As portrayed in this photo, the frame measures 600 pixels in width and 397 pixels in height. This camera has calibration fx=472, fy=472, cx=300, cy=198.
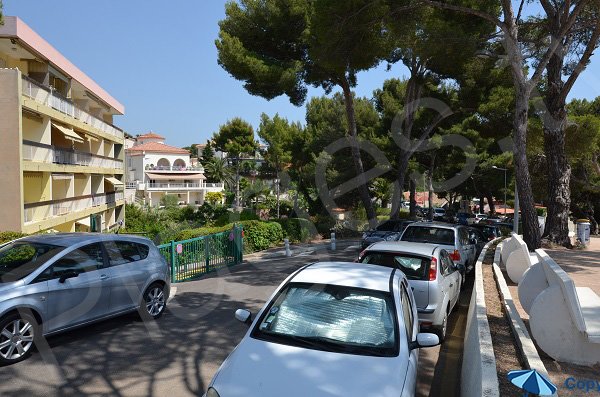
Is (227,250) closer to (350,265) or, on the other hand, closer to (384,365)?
(350,265)

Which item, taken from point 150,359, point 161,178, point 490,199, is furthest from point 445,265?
point 161,178

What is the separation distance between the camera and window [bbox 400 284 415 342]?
14.5 feet

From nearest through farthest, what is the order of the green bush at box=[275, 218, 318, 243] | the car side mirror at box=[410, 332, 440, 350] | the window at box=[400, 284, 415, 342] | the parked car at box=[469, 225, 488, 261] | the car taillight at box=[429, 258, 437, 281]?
the car side mirror at box=[410, 332, 440, 350] < the window at box=[400, 284, 415, 342] < the car taillight at box=[429, 258, 437, 281] < the parked car at box=[469, 225, 488, 261] < the green bush at box=[275, 218, 318, 243]

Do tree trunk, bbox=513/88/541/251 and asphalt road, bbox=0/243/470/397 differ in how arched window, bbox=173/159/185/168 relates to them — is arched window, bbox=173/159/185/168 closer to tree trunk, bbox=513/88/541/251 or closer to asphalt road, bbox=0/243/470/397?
tree trunk, bbox=513/88/541/251

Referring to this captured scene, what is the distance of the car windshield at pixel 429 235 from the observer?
1183cm

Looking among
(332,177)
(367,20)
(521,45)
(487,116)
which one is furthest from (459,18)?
(332,177)

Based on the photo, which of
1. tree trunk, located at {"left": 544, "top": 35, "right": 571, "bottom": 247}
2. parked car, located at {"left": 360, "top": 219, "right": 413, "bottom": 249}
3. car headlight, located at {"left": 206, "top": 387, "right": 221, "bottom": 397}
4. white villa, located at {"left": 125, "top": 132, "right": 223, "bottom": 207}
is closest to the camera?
car headlight, located at {"left": 206, "top": 387, "right": 221, "bottom": 397}

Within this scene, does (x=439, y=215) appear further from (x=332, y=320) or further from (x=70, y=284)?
(x=332, y=320)

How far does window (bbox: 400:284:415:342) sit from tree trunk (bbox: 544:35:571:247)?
15210 mm

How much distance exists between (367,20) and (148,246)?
36.2ft

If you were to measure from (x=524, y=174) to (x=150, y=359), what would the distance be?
13.2m

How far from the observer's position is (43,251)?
6520mm

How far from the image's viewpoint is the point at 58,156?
23.0 m

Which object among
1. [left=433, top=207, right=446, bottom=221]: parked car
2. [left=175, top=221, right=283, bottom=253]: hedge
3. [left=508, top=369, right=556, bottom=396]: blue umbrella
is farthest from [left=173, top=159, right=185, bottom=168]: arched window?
[left=508, top=369, right=556, bottom=396]: blue umbrella
